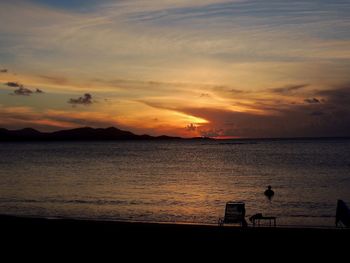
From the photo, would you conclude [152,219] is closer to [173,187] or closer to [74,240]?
[74,240]

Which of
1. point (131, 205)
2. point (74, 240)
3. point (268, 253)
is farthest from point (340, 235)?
point (131, 205)

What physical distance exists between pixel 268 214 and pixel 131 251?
15858 mm

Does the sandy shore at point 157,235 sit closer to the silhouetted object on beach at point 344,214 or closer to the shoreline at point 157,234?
the shoreline at point 157,234

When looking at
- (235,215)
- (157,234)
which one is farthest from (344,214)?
(157,234)

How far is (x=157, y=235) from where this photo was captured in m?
13.0

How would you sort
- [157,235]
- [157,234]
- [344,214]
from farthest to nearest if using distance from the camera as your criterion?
[344,214], [157,234], [157,235]

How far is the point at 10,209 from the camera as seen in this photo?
91.2 feet

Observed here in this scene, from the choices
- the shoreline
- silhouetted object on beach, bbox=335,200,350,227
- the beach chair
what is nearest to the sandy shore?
the shoreline

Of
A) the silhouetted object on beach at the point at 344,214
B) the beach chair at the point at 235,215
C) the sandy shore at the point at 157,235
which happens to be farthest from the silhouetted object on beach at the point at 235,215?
the sandy shore at the point at 157,235

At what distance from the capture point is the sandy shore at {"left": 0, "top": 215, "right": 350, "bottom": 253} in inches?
472

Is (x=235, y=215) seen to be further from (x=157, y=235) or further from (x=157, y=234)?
(x=157, y=235)

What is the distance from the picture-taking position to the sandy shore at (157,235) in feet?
39.3

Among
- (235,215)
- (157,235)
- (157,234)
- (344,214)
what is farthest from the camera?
(235,215)

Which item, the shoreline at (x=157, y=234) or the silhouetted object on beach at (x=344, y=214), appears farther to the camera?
the silhouetted object on beach at (x=344, y=214)
